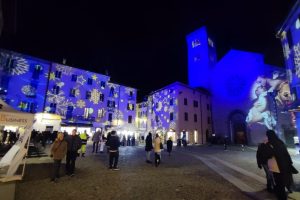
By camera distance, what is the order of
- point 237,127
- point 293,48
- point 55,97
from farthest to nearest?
point 237,127 → point 55,97 → point 293,48

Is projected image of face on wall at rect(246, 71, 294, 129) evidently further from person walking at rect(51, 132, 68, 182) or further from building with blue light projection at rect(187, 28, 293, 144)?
person walking at rect(51, 132, 68, 182)

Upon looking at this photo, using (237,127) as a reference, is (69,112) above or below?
above

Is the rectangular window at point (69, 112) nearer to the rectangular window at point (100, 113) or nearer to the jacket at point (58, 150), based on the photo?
the rectangular window at point (100, 113)

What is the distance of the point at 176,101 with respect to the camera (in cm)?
3684

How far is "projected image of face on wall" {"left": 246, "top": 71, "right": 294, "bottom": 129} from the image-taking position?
100.0 feet

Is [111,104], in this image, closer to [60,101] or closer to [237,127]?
[60,101]

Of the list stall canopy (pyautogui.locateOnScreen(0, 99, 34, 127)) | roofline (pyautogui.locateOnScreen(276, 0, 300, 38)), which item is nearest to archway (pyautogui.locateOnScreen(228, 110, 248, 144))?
roofline (pyautogui.locateOnScreen(276, 0, 300, 38))

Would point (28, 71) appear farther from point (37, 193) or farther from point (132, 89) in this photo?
point (37, 193)

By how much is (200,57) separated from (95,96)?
2528 centimetres

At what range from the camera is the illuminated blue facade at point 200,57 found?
43.3m

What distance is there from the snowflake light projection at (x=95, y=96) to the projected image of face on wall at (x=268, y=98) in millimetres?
27497

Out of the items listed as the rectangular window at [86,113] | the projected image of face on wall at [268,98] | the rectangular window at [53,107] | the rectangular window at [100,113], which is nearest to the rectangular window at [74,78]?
the rectangular window at [53,107]

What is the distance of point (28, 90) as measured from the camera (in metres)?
29.0

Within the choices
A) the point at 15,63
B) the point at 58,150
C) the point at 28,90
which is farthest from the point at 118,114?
the point at 58,150
